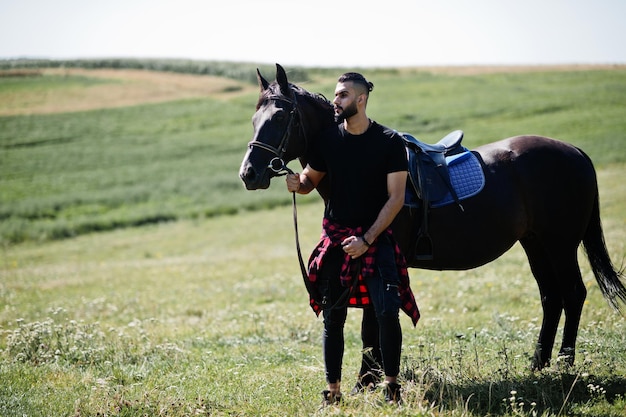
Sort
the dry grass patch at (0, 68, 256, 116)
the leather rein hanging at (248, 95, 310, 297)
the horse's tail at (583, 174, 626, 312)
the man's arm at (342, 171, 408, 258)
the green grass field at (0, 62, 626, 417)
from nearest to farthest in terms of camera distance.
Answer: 1. the man's arm at (342, 171, 408, 258)
2. the leather rein hanging at (248, 95, 310, 297)
3. the green grass field at (0, 62, 626, 417)
4. the horse's tail at (583, 174, 626, 312)
5. the dry grass patch at (0, 68, 256, 116)

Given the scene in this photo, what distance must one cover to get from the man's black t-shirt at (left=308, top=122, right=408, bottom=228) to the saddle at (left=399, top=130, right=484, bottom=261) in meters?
0.82

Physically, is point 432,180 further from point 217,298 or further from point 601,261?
point 217,298

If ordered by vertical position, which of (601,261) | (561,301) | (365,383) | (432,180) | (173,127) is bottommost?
(173,127)

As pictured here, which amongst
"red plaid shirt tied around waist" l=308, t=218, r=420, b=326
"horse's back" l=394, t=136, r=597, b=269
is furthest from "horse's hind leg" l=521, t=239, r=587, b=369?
"red plaid shirt tied around waist" l=308, t=218, r=420, b=326

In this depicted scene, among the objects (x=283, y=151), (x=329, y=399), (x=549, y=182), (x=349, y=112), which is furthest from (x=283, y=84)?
(x=549, y=182)

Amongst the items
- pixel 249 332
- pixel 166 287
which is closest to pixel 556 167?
pixel 249 332

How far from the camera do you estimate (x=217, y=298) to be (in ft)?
40.8

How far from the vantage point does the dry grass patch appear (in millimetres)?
52344

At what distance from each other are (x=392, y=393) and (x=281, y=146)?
2170 mm

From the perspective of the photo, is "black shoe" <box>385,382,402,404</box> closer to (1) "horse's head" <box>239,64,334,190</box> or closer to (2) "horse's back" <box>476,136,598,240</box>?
(1) "horse's head" <box>239,64,334,190</box>

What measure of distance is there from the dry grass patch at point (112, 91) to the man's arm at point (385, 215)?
169 feet

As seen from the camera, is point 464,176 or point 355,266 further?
point 464,176

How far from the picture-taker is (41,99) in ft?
176

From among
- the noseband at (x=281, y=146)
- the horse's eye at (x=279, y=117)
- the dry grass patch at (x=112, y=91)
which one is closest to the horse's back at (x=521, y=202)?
the noseband at (x=281, y=146)
